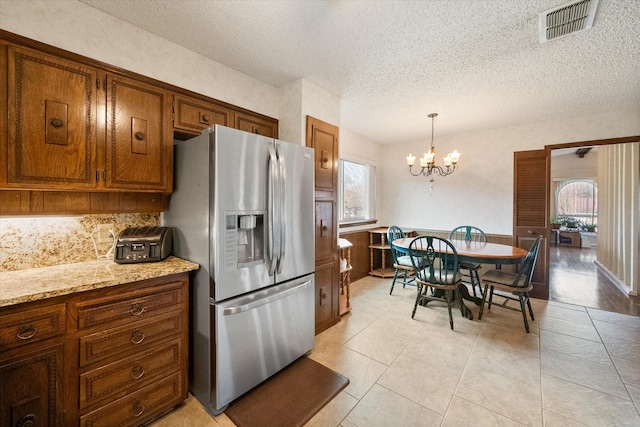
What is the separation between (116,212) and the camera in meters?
1.96

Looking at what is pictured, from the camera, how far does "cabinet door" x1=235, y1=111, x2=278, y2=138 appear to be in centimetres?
248

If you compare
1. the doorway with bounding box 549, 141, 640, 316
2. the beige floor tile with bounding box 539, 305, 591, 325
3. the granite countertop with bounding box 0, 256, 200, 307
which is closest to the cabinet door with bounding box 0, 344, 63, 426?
the granite countertop with bounding box 0, 256, 200, 307

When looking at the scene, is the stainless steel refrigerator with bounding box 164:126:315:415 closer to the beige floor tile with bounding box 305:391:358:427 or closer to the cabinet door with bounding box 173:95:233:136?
the cabinet door with bounding box 173:95:233:136

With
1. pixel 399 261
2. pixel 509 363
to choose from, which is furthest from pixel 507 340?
pixel 399 261

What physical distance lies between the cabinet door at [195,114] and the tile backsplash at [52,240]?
33.7 inches

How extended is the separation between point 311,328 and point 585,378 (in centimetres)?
217

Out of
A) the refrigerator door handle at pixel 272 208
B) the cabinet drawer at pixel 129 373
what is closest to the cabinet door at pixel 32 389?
the cabinet drawer at pixel 129 373

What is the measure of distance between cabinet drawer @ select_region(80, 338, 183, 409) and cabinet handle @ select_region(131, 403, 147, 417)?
106 millimetres

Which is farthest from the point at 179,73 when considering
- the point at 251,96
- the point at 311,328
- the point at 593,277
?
the point at 593,277

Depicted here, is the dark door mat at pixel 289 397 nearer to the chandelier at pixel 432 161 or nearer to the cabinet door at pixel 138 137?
the cabinet door at pixel 138 137

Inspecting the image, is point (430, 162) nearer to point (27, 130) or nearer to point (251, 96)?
point (251, 96)

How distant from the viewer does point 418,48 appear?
2.11 metres

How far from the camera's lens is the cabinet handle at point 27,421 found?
1223 mm

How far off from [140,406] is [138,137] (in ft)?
5.61
